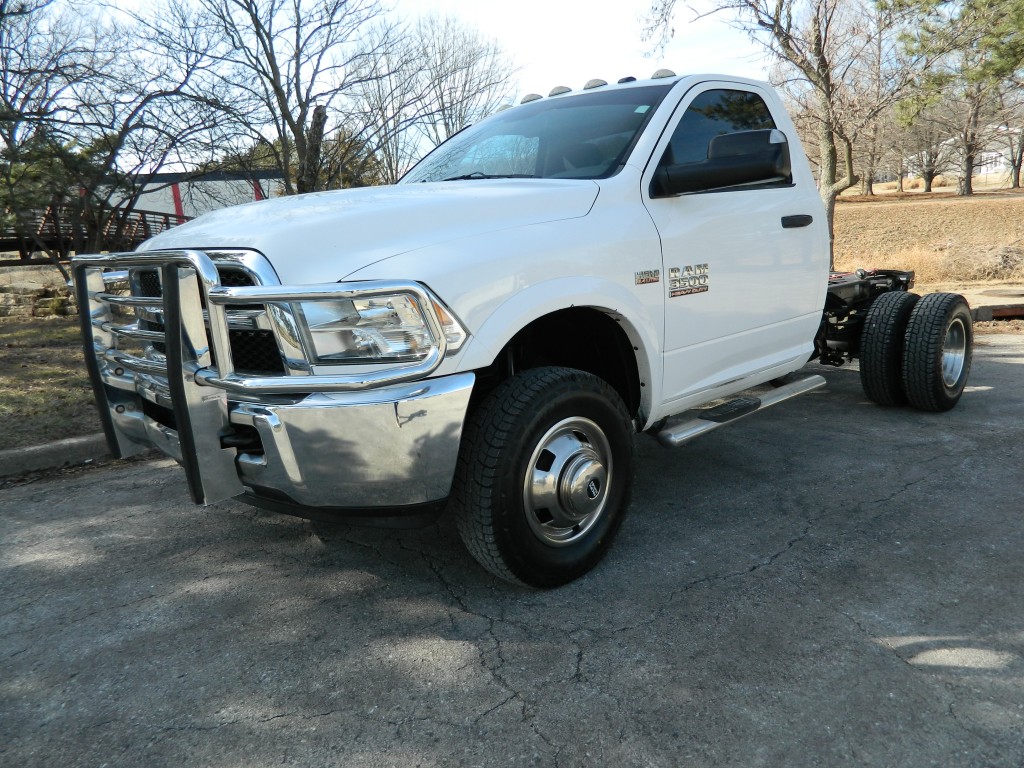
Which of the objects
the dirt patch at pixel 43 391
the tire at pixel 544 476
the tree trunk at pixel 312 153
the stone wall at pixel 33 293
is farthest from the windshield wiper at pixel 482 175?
the stone wall at pixel 33 293

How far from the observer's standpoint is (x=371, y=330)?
2.43 meters

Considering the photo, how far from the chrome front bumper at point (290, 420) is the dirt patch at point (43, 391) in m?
3.01

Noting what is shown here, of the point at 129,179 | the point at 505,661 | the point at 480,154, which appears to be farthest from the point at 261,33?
the point at 505,661

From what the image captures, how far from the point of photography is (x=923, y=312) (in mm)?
5133

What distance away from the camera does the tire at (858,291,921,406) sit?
5133 mm

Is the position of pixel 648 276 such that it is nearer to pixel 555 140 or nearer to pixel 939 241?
pixel 555 140

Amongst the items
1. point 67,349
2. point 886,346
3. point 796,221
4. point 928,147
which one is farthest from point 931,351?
point 928,147

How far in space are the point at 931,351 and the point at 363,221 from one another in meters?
3.98

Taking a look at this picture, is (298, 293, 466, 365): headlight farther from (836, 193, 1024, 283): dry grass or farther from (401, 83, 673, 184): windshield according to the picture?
(836, 193, 1024, 283): dry grass

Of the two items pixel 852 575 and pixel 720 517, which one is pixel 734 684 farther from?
pixel 720 517

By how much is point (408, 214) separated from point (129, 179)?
6.89 metres

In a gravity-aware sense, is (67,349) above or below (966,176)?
below

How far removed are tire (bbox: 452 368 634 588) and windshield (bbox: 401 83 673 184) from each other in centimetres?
107

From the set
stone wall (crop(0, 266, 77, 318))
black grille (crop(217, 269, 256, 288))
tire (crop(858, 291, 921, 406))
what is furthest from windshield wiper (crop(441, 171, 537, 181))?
stone wall (crop(0, 266, 77, 318))
